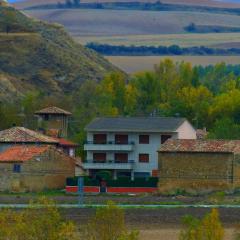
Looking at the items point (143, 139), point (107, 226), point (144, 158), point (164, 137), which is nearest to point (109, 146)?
point (143, 139)

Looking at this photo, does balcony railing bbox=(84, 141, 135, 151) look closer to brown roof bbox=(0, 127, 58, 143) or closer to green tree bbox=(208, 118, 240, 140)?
brown roof bbox=(0, 127, 58, 143)

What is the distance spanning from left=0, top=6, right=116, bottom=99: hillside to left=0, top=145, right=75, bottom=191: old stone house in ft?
216

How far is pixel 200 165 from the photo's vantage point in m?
80.8

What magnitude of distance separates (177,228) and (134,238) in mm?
12441

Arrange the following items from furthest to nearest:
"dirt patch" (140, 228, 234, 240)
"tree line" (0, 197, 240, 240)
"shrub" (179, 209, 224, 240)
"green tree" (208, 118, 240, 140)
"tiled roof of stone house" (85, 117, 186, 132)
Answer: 1. "green tree" (208, 118, 240, 140)
2. "tiled roof of stone house" (85, 117, 186, 132)
3. "dirt patch" (140, 228, 234, 240)
4. "tree line" (0, 197, 240, 240)
5. "shrub" (179, 209, 224, 240)

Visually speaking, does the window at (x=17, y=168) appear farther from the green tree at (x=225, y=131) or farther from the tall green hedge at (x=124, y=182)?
the green tree at (x=225, y=131)

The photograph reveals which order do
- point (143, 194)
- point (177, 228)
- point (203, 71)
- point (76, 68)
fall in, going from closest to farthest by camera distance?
point (177, 228)
point (143, 194)
point (76, 68)
point (203, 71)

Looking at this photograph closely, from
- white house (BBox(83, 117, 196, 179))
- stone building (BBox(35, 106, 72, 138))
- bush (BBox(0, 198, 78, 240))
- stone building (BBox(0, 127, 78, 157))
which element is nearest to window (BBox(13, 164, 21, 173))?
stone building (BBox(0, 127, 78, 157))

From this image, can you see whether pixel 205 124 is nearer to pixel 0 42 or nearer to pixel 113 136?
pixel 113 136

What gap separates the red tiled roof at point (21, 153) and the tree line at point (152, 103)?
12.6 metres

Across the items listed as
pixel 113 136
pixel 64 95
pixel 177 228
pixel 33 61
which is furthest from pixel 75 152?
pixel 33 61

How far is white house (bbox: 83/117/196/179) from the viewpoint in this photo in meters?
89.4

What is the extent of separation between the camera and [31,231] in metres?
54.7

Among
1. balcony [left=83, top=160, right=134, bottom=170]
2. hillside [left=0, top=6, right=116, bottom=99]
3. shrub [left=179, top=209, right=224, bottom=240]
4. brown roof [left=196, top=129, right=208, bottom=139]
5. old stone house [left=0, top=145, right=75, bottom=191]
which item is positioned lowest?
shrub [left=179, top=209, right=224, bottom=240]
